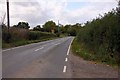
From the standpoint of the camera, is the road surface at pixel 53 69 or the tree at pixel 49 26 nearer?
the road surface at pixel 53 69

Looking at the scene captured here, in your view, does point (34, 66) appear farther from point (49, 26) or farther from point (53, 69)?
point (49, 26)

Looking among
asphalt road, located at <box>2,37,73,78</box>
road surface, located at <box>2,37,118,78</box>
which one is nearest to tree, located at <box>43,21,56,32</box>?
asphalt road, located at <box>2,37,73,78</box>

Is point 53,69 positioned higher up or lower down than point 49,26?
higher up

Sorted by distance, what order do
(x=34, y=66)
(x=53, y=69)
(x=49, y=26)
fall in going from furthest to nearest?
(x=49, y=26) → (x=34, y=66) → (x=53, y=69)

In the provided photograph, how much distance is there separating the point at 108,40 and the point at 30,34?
4491 cm

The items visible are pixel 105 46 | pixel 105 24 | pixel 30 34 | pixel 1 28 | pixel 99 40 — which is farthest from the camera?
pixel 30 34

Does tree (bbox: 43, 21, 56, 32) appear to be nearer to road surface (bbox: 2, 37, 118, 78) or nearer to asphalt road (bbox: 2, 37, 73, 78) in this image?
asphalt road (bbox: 2, 37, 73, 78)

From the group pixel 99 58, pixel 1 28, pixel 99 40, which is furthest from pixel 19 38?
pixel 99 58

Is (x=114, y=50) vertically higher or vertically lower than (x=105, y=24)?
lower

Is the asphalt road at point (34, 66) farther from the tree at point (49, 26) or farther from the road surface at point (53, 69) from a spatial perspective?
the tree at point (49, 26)

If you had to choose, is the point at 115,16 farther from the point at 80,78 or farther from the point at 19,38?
the point at 19,38

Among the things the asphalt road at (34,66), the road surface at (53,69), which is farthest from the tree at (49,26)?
the road surface at (53,69)

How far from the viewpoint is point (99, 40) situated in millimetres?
24312

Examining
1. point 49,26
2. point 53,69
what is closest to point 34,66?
point 53,69
